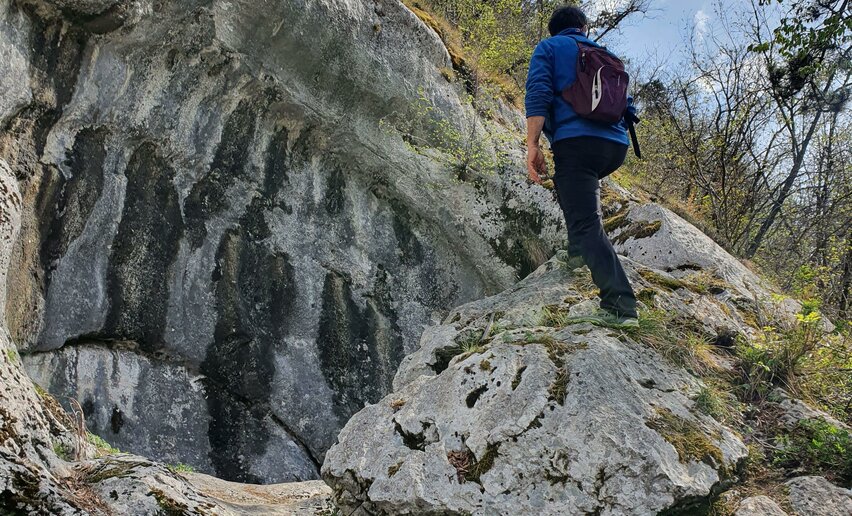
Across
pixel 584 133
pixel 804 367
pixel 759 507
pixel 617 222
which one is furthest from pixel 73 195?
pixel 804 367

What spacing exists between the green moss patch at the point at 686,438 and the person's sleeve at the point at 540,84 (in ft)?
6.64

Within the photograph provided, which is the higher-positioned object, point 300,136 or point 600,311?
point 300,136

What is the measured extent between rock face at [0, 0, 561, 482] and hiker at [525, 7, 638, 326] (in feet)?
11.9

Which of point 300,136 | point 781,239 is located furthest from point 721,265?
point 781,239

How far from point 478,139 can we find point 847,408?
5.30 meters

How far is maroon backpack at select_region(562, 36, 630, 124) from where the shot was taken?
4203mm

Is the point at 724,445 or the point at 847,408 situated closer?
the point at 724,445

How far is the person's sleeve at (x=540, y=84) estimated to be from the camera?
429 centimetres

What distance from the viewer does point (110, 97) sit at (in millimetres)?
6766

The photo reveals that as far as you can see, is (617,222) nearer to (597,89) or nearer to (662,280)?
(662,280)

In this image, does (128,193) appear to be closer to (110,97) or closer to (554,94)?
(110,97)

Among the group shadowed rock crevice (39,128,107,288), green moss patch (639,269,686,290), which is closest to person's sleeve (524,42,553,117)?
green moss patch (639,269,686,290)

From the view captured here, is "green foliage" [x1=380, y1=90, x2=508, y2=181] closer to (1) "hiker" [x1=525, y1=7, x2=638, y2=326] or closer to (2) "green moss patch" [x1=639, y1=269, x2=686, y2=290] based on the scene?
(2) "green moss patch" [x1=639, y1=269, x2=686, y2=290]

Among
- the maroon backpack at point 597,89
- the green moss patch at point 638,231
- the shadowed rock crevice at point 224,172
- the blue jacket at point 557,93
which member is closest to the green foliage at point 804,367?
the blue jacket at point 557,93
